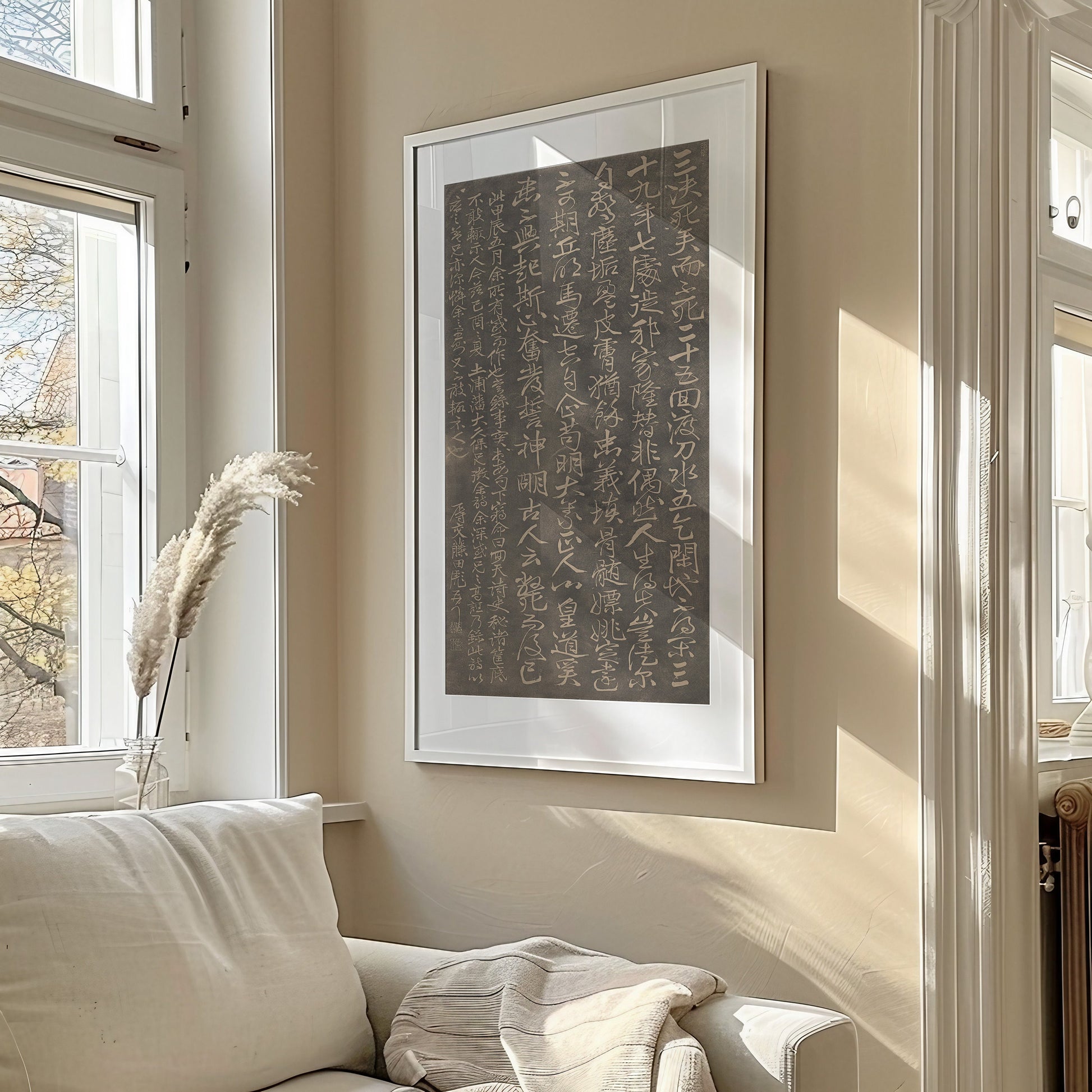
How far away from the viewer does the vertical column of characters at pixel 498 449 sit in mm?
2545

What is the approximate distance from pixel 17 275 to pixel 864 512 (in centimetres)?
173

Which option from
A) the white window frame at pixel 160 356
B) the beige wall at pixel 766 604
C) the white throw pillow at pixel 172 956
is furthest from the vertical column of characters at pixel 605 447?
the white window frame at pixel 160 356

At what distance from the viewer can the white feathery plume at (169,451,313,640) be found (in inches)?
90.4

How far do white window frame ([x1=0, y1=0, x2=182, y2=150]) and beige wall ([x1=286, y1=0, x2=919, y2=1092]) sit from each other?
0.26m

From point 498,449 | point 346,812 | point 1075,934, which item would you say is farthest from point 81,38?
point 1075,934

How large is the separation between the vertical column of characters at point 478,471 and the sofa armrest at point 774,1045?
3.08 feet

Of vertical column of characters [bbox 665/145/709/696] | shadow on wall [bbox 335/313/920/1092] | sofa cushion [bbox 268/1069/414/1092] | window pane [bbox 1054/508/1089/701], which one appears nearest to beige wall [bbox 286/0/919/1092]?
shadow on wall [bbox 335/313/920/1092]

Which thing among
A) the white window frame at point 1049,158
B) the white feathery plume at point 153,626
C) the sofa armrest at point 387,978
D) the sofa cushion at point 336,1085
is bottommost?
the sofa cushion at point 336,1085

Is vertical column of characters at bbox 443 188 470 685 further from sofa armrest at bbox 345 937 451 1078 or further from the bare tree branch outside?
the bare tree branch outside

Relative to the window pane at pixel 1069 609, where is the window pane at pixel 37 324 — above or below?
above

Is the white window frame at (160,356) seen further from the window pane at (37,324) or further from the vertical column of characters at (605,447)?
the vertical column of characters at (605,447)

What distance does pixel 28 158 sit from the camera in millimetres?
2445

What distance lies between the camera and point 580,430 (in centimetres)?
246

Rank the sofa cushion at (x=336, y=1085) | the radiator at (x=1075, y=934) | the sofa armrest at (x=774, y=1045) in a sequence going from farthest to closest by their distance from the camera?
the radiator at (x=1075, y=934) → the sofa cushion at (x=336, y=1085) → the sofa armrest at (x=774, y=1045)
